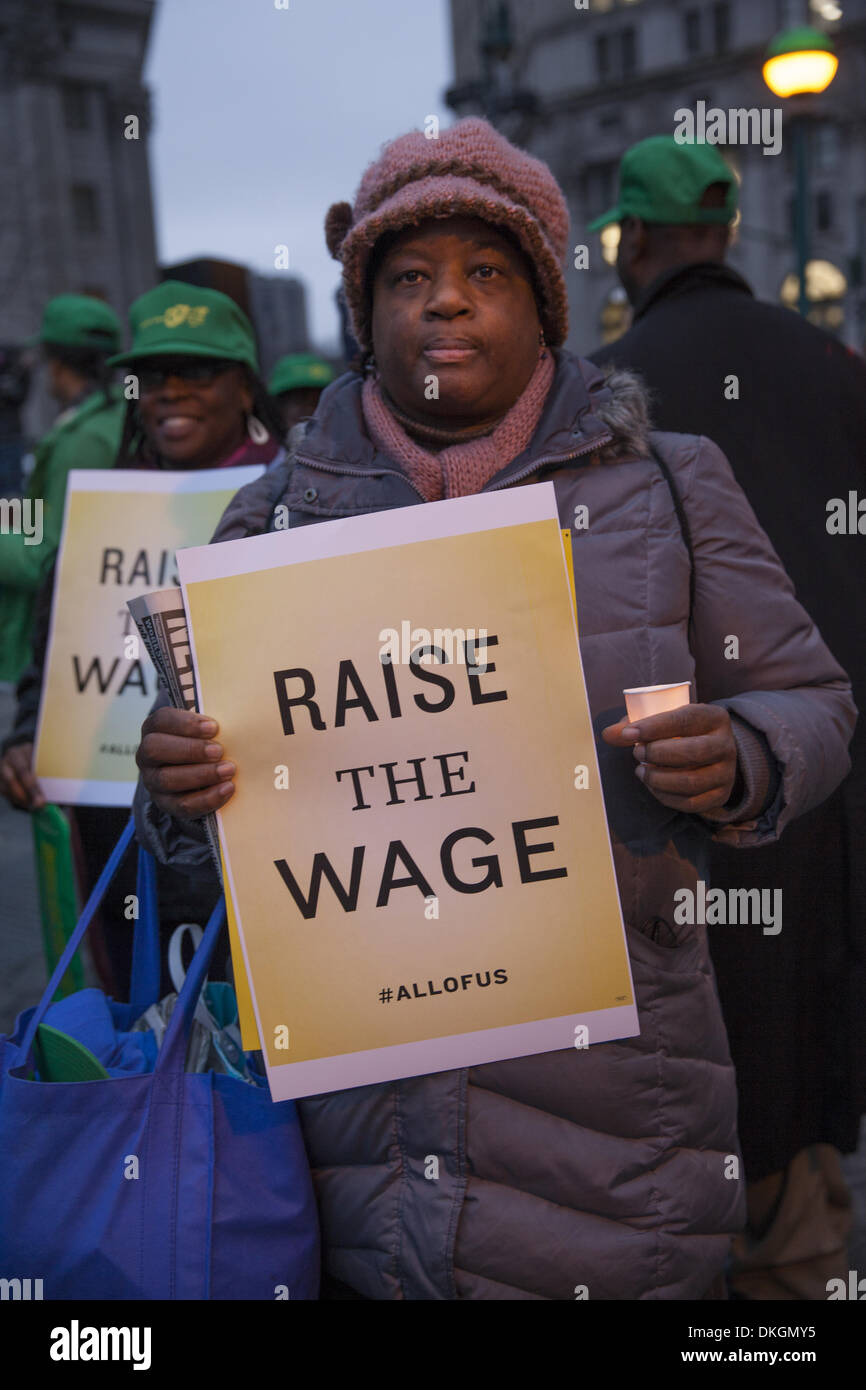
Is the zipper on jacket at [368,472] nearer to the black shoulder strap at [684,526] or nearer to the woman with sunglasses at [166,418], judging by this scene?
the black shoulder strap at [684,526]

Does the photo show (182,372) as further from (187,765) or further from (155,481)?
(187,765)

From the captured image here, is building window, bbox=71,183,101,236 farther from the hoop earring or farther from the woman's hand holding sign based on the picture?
the woman's hand holding sign

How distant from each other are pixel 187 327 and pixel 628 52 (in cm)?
5150

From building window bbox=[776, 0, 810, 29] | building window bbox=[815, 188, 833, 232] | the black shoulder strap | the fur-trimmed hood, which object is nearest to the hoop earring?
the fur-trimmed hood

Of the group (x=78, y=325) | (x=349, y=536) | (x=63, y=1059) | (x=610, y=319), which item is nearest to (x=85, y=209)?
(x=610, y=319)

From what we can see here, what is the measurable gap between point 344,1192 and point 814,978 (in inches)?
57.1

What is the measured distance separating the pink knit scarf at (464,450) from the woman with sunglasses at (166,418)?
129cm

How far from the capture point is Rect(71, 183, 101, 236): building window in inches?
1895

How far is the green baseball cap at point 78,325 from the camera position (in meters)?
4.37

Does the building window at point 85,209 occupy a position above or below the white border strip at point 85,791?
above

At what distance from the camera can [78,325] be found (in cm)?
437

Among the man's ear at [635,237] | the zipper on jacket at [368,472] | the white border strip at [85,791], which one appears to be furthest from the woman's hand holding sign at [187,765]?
the man's ear at [635,237]

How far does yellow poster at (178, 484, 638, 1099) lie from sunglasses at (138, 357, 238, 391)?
1572mm

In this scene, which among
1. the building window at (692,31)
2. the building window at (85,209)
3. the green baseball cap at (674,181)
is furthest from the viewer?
the building window at (85,209)
